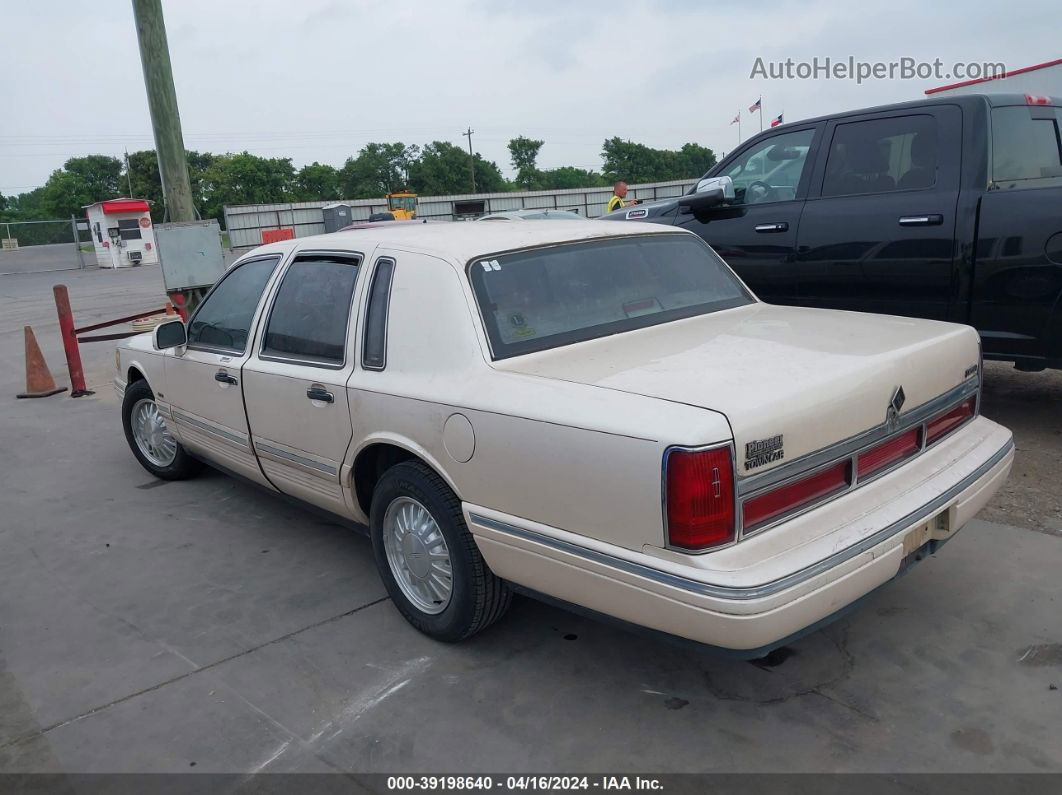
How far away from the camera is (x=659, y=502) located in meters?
2.43

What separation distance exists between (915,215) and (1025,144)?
2.93 feet

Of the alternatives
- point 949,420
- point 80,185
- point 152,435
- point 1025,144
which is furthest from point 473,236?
point 80,185

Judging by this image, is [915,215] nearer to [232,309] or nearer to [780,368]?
[780,368]

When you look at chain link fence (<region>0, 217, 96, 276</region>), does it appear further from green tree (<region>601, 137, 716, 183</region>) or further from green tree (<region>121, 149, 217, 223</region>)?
green tree (<region>601, 137, 716, 183</region>)

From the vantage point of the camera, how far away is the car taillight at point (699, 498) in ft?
7.84

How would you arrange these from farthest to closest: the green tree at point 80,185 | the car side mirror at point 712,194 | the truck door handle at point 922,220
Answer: the green tree at point 80,185
the car side mirror at point 712,194
the truck door handle at point 922,220

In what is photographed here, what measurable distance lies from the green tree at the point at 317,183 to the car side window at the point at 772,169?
7878 centimetres

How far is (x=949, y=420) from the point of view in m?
3.37

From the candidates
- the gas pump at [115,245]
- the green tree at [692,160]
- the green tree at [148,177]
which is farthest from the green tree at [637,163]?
the gas pump at [115,245]

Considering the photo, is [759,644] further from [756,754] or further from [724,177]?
[724,177]

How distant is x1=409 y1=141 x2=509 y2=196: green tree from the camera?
8819cm

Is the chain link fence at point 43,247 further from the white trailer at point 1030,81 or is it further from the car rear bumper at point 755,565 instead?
the car rear bumper at point 755,565

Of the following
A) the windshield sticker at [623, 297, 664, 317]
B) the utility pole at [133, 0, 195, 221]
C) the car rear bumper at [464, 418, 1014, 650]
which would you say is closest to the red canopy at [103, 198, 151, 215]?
the utility pole at [133, 0, 195, 221]

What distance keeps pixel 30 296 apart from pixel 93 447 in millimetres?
19174
